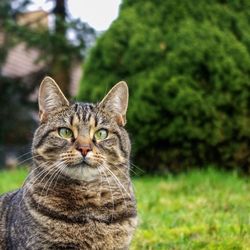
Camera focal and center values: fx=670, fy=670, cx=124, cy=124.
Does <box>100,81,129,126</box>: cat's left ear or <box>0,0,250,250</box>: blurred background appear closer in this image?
<box>100,81,129,126</box>: cat's left ear

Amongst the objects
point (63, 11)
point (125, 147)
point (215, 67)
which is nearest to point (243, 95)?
point (215, 67)

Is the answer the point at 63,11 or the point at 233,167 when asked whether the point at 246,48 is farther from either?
the point at 63,11

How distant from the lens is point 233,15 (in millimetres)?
8781

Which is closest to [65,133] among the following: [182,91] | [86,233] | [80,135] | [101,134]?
[80,135]

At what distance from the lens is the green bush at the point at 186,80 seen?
8281mm

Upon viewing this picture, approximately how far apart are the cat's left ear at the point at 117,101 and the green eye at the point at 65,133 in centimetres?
37


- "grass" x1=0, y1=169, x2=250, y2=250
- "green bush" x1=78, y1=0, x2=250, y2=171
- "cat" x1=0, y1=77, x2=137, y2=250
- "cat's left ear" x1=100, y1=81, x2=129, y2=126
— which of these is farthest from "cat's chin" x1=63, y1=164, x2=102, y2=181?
"green bush" x1=78, y1=0, x2=250, y2=171

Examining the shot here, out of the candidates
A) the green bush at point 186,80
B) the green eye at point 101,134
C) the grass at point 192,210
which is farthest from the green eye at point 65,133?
the green bush at point 186,80

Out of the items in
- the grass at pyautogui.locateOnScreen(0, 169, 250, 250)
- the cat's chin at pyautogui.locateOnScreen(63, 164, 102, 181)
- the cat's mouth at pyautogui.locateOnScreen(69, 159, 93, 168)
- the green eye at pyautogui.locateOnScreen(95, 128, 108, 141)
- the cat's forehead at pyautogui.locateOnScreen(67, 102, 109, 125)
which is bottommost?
the grass at pyautogui.locateOnScreen(0, 169, 250, 250)

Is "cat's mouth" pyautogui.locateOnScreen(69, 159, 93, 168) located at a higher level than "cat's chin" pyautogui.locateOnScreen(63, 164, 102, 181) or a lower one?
higher

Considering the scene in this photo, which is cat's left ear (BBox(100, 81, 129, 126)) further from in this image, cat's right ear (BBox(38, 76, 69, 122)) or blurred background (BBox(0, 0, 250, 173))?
blurred background (BBox(0, 0, 250, 173))

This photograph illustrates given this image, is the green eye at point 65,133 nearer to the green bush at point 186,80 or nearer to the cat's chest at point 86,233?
the cat's chest at point 86,233

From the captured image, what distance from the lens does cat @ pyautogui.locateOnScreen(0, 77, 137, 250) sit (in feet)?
→ 13.1

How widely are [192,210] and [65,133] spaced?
2.77m
